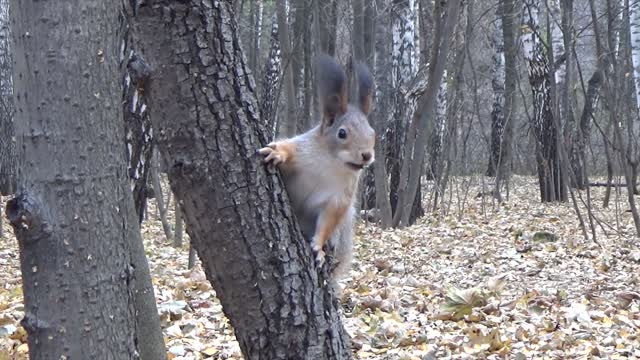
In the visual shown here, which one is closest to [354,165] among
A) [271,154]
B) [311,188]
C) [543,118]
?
[311,188]

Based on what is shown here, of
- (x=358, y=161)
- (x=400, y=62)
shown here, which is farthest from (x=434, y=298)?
(x=400, y=62)

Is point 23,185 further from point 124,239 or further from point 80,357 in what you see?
point 80,357

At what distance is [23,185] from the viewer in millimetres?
2328

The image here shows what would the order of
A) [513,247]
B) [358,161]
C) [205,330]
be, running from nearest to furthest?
[358,161], [205,330], [513,247]

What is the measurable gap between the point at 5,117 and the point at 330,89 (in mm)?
13456

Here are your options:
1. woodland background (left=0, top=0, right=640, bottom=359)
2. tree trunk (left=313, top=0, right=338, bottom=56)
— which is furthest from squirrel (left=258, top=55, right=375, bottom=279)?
tree trunk (left=313, top=0, right=338, bottom=56)

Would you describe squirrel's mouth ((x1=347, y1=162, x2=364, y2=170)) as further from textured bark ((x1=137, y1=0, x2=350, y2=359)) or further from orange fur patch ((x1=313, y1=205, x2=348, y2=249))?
textured bark ((x1=137, y1=0, x2=350, y2=359))

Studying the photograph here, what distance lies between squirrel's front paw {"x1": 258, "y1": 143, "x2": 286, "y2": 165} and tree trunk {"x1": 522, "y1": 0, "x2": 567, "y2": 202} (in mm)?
13893

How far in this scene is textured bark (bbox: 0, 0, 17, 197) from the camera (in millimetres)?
15281

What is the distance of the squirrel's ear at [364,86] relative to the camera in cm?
347

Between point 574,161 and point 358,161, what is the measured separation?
1539 cm

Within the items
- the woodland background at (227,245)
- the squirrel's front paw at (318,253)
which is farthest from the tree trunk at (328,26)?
the squirrel's front paw at (318,253)

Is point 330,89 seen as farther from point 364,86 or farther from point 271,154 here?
point 271,154

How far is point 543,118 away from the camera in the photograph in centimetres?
1672
